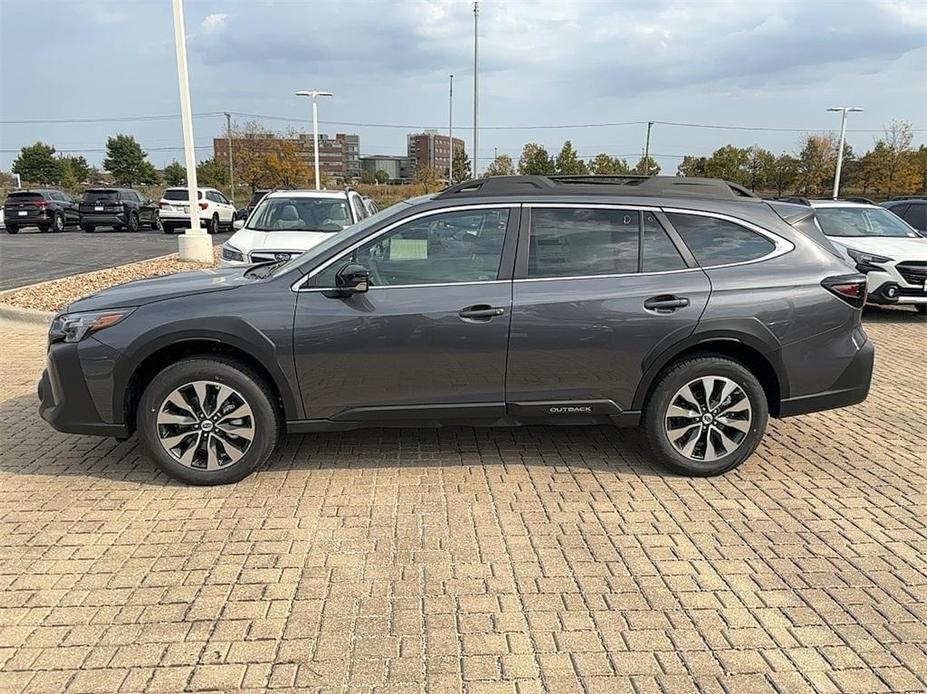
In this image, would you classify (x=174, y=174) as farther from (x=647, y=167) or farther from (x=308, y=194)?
(x=308, y=194)

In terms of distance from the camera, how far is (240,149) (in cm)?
5712

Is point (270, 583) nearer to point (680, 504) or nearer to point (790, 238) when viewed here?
point (680, 504)

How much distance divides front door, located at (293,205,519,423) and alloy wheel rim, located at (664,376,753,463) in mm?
1131

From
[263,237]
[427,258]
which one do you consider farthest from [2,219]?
[427,258]

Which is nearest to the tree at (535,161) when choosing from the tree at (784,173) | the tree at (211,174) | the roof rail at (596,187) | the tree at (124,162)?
the tree at (784,173)

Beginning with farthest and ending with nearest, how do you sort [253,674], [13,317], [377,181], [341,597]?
[377,181] < [13,317] < [341,597] < [253,674]

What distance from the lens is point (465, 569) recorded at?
3.34 metres

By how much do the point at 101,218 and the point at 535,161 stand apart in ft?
98.0

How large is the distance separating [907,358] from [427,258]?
21.3ft

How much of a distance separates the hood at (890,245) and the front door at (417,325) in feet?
26.2

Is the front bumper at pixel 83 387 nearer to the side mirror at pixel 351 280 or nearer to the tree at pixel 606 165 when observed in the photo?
the side mirror at pixel 351 280

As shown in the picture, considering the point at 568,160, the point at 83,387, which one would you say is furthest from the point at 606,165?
the point at 83,387

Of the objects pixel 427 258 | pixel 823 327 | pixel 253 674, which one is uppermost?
pixel 427 258

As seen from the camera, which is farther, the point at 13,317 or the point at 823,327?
the point at 13,317
